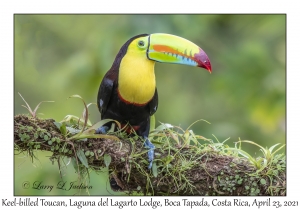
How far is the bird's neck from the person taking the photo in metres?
4.12

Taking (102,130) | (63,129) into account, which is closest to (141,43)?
(102,130)

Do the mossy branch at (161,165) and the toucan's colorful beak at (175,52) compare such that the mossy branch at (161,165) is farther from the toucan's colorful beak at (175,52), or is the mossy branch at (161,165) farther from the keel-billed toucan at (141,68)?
the toucan's colorful beak at (175,52)

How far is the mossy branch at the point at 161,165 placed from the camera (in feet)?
11.7

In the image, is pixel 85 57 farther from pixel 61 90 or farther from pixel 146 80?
pixel 146 80

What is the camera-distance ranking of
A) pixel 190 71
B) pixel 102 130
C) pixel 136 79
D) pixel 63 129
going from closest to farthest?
1. pixel 63 129
2. pixel 136 79
3. pixel 102 130
4. pixel 190 71

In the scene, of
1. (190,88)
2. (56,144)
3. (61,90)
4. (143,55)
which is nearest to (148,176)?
(56,144)

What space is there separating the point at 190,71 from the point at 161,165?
539cm

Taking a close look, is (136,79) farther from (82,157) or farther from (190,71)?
(190,71)

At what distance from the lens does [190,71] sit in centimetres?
893

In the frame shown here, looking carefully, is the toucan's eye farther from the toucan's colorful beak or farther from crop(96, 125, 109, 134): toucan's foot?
crop(96, 125, 109, 134): toucan's foot

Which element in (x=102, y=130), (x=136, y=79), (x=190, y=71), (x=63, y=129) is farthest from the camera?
(x=190, y=71)

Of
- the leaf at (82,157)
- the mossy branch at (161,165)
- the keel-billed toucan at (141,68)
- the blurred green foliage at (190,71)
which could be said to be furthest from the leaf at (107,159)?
the blurred green foliage at (190,71)

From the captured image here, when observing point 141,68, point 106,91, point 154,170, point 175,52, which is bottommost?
point 154,170

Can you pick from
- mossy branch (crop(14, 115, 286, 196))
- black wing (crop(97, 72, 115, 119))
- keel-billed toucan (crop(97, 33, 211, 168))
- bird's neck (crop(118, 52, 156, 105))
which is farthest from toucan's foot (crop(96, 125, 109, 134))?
mossy branch (crop(14, 115, 286, 196))
